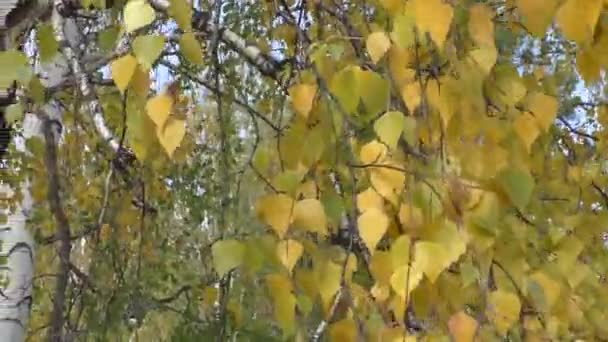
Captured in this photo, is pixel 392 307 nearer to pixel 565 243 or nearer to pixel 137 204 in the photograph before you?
pixel 565 243

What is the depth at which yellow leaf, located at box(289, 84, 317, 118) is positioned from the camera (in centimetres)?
86

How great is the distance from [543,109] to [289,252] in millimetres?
292

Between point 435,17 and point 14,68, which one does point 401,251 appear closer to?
point 435,17

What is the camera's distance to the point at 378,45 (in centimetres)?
81

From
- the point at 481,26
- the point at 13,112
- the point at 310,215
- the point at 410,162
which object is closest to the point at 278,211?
the point at 310,215

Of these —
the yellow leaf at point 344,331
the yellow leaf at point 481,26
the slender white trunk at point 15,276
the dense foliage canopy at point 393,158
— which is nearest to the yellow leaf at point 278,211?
the dense foliage canopy at point 393,158

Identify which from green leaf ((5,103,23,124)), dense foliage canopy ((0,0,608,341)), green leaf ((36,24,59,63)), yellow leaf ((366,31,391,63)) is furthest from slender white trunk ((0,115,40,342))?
yellow leaf ((366,31,391,63))

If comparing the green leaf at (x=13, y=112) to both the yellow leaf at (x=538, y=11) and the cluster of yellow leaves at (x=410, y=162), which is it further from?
the yellow leaf at (x=538, y=11)

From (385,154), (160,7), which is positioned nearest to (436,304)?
(385,154)

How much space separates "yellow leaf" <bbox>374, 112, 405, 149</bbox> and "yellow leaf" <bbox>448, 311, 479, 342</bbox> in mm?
160

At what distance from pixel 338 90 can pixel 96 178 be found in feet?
4.53

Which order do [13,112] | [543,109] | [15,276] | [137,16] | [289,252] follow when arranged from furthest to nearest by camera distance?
[15,276], [13,112], [543,109], [289,252], [137,16]

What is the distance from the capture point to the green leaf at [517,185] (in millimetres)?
872

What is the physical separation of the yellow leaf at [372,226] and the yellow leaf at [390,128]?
0.06 meters
